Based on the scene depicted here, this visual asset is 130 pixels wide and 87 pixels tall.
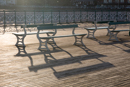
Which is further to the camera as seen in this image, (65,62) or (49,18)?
(49,18)

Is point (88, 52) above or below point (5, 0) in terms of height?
below

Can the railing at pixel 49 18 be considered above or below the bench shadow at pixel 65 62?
above

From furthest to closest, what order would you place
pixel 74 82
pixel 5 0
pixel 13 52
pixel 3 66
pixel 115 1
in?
pixel 5 0 < pixel 115 1 < pixel 13 52 < pixel 3 66 < pixel 74 82

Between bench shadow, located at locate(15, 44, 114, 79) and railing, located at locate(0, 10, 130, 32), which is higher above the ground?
railing, located at locate(0, 10, 130, 32)

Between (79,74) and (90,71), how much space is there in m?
0.40

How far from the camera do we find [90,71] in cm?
598

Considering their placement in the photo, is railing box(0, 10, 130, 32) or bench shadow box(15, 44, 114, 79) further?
railing box(0, 10, 130, 32)

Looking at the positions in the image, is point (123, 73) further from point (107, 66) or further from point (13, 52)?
point (13, 52)

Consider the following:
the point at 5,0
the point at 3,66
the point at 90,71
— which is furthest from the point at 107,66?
the point at 5,0

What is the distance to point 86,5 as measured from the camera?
295 feet

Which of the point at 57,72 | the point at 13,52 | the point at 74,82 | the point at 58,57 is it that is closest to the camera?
the point at 74,82

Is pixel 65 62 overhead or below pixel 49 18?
below

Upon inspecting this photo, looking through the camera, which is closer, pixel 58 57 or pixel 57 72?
pixel 57 72

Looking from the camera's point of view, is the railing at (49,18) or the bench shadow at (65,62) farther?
the railing at (49,18)
